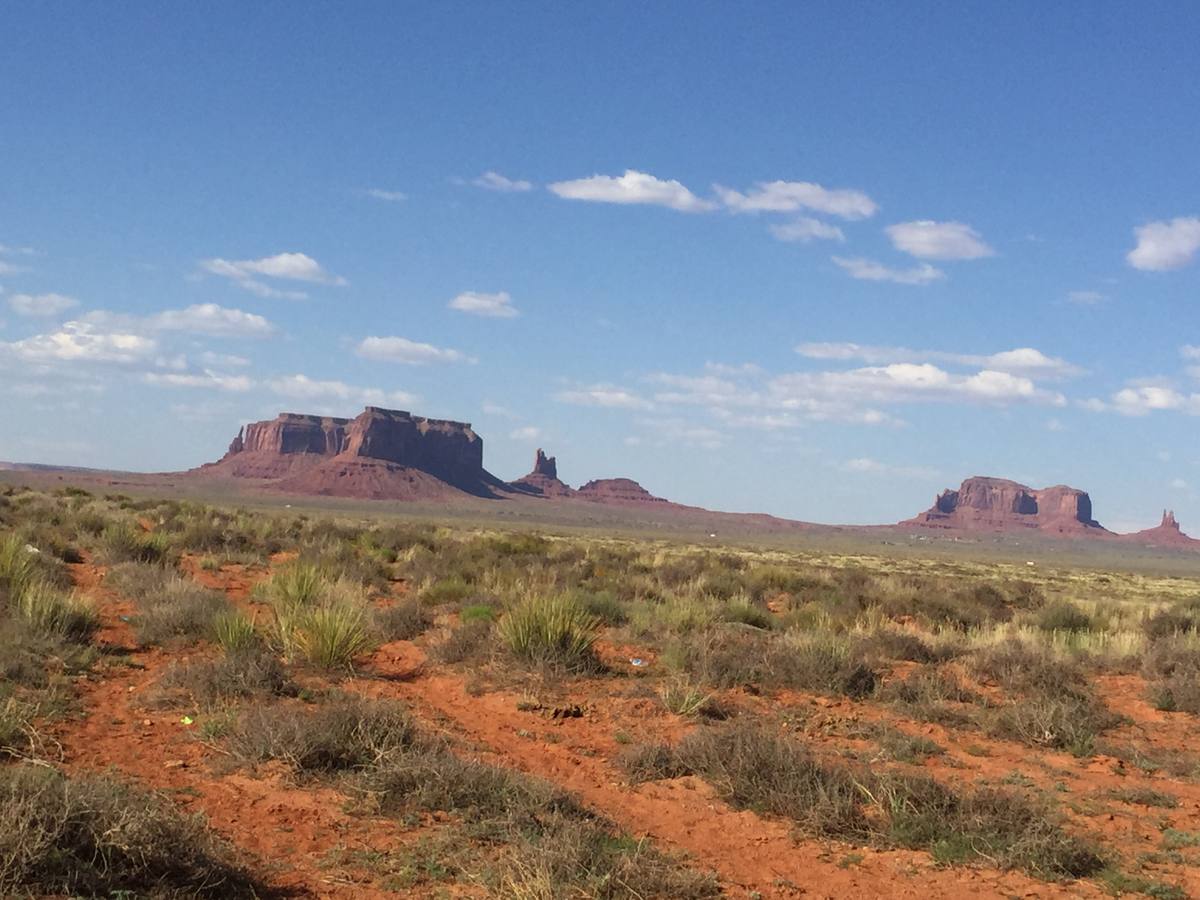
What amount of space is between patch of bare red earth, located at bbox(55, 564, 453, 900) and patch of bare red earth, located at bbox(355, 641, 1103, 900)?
170 centimetres

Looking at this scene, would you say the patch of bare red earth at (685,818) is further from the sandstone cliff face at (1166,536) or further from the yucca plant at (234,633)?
the sandstone cliff face at (1166,536)

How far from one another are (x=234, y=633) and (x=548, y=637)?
3.34 m

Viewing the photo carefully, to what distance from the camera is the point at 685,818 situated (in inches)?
277

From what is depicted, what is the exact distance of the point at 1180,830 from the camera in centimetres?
730

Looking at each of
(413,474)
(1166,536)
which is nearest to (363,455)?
(413,474)

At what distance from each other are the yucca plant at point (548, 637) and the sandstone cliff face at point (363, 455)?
138905mm

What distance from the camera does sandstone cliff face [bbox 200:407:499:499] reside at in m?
153

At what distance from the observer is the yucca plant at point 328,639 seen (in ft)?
35.0

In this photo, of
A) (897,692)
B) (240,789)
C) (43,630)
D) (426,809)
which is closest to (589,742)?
(426,809)

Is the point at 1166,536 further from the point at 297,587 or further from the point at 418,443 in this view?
the point at 297,587

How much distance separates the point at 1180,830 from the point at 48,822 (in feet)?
23.9

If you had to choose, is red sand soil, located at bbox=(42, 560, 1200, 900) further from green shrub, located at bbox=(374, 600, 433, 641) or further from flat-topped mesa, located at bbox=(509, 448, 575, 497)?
flat-topped mesa, located at bbox=(509, 448, 575, 497)

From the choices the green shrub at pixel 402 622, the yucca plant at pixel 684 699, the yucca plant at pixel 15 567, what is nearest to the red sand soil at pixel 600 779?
the yucca plant at pixel 684 699

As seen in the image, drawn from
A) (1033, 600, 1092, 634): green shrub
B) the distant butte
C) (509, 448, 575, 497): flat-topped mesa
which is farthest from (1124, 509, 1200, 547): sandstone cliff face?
(1033, 600, 1092, 634): green shrub
